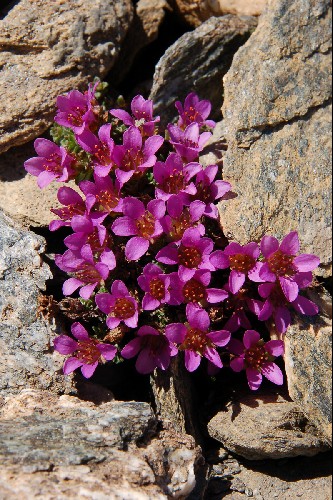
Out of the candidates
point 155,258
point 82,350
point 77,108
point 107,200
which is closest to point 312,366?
point 155,258

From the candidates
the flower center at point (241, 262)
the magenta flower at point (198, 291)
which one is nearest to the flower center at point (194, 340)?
the magenta flower at point (198, 291)

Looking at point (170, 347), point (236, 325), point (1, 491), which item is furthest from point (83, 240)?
point (1, 491)

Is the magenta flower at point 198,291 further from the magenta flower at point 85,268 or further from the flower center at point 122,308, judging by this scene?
the magenta flower at point 85,268

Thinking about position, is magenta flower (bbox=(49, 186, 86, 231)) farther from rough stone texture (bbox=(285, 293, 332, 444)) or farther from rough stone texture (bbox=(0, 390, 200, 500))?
rough stone texture (bbox=(285, 293, 332, 444))

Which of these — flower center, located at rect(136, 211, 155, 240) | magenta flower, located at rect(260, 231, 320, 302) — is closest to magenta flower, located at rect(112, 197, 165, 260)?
flower center, located at rect(136, 211, 155, 240)

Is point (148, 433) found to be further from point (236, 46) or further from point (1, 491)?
point (236, 46)
